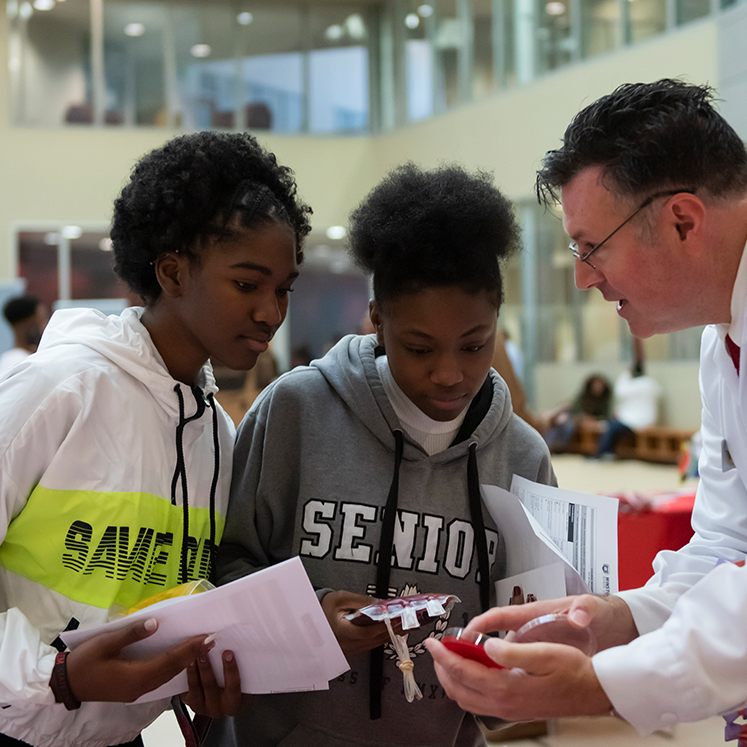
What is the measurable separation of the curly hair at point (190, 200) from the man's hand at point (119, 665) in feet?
2.21

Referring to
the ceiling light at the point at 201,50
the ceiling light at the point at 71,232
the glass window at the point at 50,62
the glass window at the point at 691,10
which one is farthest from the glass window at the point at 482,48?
the ceiling light at the point at 71,232

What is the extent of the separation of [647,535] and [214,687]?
2732 millimetres

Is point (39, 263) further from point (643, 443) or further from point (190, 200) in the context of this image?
point (190, 200)

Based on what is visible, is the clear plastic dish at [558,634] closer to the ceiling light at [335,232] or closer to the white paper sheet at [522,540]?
the white paper sheet at [522,540]

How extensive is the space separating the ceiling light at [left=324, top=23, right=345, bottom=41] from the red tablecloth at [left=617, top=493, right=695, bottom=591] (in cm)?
1377

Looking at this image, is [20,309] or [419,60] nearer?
[20,309]

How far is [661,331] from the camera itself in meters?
1.59

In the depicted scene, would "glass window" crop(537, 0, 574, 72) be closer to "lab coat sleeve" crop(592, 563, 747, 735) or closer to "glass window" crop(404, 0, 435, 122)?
"glass window" crop(404, 0, 435, 122)

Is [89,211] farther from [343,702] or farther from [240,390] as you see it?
[343,702]

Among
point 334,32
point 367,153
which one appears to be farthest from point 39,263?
point 334,32

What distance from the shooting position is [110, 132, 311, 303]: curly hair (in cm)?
152

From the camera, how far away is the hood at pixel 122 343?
4.80 feet

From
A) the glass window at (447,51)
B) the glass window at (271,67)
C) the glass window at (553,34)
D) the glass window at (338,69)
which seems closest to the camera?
the glass window at (553,34)

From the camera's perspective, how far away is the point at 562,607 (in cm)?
130
